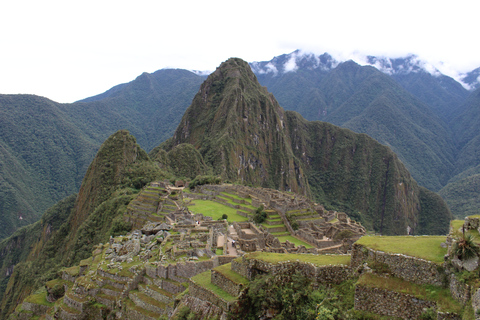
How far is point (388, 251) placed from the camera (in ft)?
30.9

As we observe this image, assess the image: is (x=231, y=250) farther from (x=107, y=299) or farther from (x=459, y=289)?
(x=459, y=289)

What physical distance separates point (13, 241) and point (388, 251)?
120831 millimetres

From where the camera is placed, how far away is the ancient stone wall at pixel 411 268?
28.3 feet

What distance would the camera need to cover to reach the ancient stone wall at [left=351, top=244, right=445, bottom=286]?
8617 millimetres

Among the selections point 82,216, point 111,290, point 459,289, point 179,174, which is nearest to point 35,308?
point 111,290

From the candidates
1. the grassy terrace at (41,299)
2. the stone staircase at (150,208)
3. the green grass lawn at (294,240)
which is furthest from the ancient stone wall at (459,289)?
the stone staircase at (150,208)

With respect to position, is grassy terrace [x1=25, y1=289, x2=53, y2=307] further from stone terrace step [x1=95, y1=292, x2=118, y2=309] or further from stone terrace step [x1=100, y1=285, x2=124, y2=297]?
stone terrace step [x1=100, y1=285, x2=124, y2=297]

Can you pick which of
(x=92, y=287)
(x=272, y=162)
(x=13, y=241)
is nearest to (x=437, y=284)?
(x=92, y=287)

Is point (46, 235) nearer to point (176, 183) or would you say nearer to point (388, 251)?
point (176, 183)

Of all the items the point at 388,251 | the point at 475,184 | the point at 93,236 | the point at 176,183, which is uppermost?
the point at 388,251

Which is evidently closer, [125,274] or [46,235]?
[125,274]

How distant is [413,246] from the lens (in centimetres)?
977

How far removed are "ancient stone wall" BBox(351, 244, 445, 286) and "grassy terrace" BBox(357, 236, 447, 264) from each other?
17cm

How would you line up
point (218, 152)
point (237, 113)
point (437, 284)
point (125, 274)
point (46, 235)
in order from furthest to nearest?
point (237, 113) → point (218, 152) → point (46, 235) → point (125, 274) → point (437, 284)
